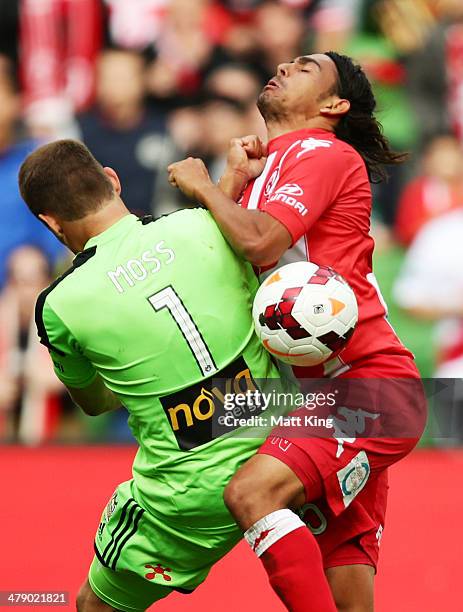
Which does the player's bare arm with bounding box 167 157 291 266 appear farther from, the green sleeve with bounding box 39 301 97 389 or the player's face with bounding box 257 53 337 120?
the green sleeve with bounding box 39 301 97 389

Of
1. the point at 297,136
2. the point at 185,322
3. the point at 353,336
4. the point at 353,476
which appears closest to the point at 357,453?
the point at 353,476

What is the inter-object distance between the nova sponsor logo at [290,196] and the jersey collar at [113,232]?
483mm

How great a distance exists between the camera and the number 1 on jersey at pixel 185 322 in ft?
13.0

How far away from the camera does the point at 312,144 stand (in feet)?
13.7

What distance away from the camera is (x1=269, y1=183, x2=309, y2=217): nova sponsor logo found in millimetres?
3959

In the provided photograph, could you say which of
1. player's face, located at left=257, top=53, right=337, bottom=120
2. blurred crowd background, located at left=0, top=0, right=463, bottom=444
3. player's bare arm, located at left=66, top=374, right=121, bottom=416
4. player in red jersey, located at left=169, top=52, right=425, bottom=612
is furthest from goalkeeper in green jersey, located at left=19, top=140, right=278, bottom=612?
blurred crowd background, located at left=0, top=0, right=463, bottom=444

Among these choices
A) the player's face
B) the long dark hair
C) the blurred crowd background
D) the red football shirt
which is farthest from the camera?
the blurred crowd background

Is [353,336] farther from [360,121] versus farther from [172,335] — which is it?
[360,121]

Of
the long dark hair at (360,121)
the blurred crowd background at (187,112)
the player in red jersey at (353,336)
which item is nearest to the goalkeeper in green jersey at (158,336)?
the player in red jersey at (353,336)

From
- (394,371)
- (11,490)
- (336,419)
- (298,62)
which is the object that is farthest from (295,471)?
(11,490)

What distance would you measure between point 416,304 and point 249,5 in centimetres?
256

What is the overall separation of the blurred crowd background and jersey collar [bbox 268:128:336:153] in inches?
187

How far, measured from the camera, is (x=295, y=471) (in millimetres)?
3867

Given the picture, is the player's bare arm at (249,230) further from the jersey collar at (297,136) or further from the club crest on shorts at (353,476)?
the club crest on shorts at (353,476)
